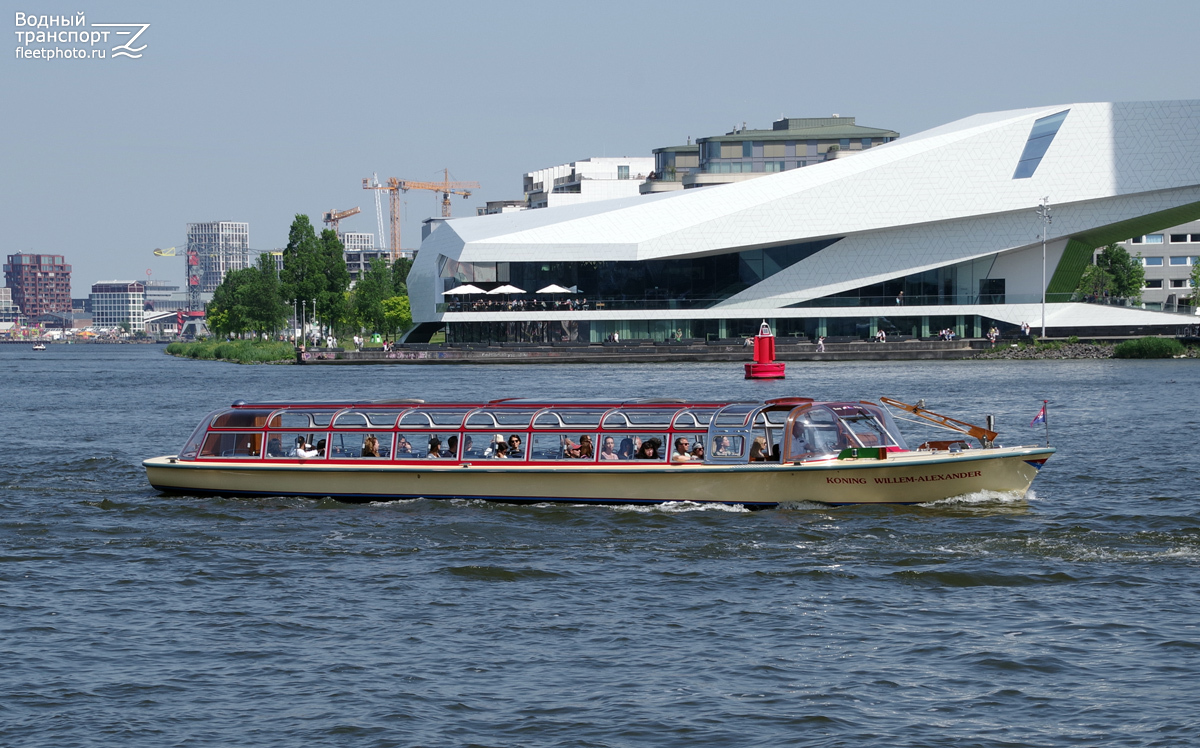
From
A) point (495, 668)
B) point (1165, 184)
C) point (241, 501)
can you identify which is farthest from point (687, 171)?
point (495, 668)

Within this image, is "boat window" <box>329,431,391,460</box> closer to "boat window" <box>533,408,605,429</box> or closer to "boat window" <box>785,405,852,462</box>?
"boat window" <box>533,408,605,429</box>

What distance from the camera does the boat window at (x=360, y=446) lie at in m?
26.3

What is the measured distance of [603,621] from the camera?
1656 cm

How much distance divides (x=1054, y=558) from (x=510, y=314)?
83.9 meters

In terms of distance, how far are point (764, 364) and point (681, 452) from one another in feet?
158

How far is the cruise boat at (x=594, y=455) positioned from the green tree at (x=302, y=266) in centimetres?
9605

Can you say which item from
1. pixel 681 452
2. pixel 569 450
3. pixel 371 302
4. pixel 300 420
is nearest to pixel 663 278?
pixel 371 302

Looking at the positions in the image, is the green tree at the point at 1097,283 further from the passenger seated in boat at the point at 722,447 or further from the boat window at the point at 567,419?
the passenger seated in boat at the point at 722,447

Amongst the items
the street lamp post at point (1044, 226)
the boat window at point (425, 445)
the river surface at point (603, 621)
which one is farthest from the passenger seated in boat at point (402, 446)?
the street lamp post at point (1044, 226)

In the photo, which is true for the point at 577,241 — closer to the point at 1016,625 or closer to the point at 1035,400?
the point at 1035,400

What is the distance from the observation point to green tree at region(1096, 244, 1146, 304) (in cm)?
12912

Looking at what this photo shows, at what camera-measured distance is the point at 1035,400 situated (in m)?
50.4

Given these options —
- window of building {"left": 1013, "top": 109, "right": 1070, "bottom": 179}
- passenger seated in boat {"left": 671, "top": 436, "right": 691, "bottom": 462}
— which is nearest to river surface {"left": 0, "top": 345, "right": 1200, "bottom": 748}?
passenger seated in boat {"left": 671, "top": 436, "right": 691, "bottom": 462}

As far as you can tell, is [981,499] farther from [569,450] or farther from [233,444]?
[233,444]
